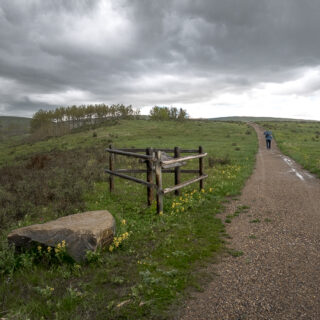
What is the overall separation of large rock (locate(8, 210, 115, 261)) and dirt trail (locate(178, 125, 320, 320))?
8.59 ft

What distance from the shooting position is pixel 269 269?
5234 millimetres

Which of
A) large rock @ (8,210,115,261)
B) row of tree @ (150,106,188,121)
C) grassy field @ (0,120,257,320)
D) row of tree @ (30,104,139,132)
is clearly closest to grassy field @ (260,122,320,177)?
grassy field @ (0,120,257,320)

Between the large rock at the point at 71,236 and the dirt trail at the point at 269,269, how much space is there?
2.62 m

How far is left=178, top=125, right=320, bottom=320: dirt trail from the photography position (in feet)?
13.2

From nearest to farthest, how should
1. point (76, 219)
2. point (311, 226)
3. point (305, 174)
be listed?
1. point (76, 219)
2. point (311, 226)
3. point (305, 174)

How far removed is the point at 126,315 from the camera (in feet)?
12.6

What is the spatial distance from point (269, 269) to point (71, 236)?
4.46 m

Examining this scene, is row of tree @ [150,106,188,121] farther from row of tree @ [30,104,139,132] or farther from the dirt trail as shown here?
the dirt trail

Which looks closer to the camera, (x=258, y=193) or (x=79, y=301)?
(x=79, y=301)

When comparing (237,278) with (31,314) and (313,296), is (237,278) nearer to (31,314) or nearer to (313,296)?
(313,296)

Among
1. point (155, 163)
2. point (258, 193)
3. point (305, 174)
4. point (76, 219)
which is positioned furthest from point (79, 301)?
point (305, 174)

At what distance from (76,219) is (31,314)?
2865 mm

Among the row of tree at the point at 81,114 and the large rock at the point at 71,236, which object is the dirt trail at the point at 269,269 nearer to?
the large rock at the point at 71,236

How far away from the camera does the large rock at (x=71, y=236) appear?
564cm
